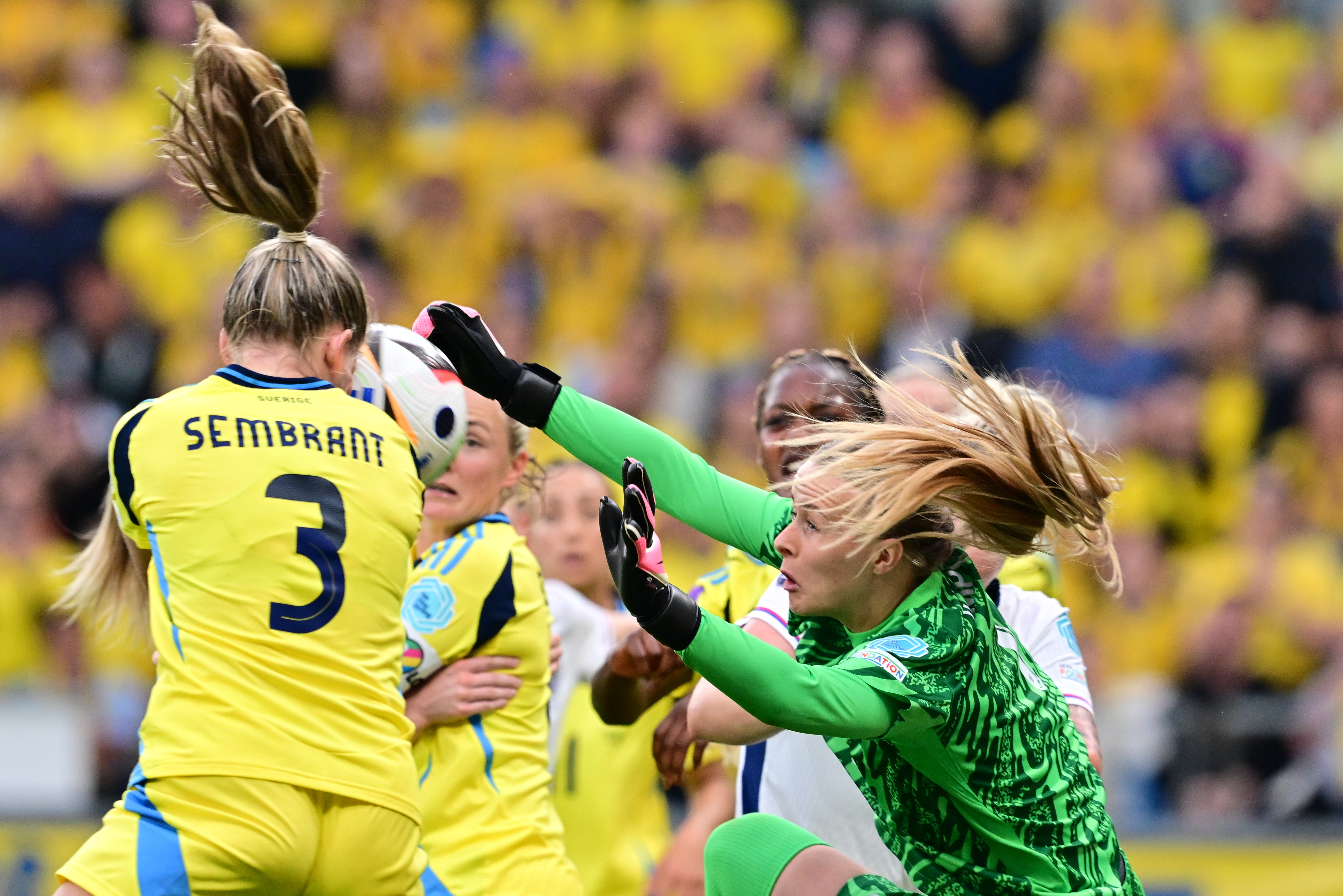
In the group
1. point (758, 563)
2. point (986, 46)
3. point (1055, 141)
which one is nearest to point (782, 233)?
point (1055, 141)

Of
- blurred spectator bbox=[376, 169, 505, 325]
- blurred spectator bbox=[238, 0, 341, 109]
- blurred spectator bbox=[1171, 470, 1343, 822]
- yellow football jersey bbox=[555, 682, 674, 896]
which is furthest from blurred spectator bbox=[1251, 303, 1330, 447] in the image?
blurred spectator bbox=[238, 0, 341, 109]

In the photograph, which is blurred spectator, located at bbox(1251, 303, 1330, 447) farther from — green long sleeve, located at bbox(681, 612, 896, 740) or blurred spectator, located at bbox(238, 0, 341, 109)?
green long sleeve, located at bbox(681, 612, 896, 740)

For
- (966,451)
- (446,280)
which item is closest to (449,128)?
(446,280)

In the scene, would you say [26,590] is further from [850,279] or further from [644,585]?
[644,585]

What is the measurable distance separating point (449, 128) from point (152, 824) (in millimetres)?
8982

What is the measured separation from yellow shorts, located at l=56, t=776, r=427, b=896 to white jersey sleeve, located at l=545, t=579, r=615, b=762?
211cm

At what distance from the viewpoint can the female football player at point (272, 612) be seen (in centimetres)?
303

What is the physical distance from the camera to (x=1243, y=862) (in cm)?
733

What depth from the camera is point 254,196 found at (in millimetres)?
3535

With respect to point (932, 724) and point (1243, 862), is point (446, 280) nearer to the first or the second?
point (1243, 862)

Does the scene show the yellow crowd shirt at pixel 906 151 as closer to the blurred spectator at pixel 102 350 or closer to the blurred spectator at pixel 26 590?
the blurred spectator at pixel 102 350

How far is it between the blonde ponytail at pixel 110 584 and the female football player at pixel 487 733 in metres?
0.61

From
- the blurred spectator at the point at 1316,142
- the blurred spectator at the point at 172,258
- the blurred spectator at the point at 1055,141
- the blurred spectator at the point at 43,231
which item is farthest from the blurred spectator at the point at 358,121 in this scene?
the blurred spectator at the point at 1316,142

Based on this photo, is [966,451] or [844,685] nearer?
[844,685]
